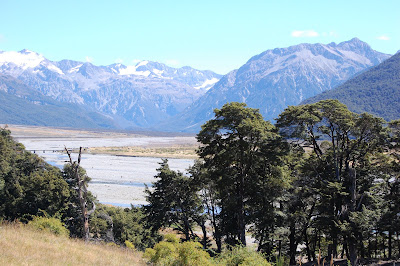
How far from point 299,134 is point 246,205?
6.34 meters

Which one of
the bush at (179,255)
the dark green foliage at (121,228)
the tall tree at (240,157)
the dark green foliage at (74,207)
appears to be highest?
the tall tree at (240,157)

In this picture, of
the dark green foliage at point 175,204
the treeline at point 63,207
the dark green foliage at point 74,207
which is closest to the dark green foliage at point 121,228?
the treeline at point 63,207

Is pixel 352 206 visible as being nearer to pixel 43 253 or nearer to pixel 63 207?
pixel 43 253

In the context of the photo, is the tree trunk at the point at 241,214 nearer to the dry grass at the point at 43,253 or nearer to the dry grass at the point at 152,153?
the dry grass at the point at 43,253

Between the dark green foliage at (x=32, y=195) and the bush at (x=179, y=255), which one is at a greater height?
the bush at (x=179, y=255)

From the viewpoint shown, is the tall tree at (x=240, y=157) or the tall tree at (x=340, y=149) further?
the tall tree at (x=240, y=157)

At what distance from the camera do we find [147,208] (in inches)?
1141

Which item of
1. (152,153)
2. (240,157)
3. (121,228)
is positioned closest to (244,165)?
(240,157)

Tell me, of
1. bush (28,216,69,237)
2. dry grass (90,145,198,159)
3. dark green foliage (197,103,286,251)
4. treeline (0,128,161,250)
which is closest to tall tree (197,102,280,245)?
dark green foliage (197,103,286,251)

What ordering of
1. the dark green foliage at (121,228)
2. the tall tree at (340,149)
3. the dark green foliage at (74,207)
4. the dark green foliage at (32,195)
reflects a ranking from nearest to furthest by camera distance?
1. the tall tree at (340,149)
2. the dark green foliage at (74,207)
3. the dark green foliage at (121,228)
4. the dark green foliage at (32,195)

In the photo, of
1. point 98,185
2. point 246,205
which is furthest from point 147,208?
point 98,185

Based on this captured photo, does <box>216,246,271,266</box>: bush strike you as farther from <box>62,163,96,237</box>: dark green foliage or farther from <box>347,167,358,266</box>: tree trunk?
<box>62,163,96,237</box>: dark green foliage

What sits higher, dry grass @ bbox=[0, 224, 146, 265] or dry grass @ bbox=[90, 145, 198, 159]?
dry grass @ bbox=[0, 224, 146, 265]

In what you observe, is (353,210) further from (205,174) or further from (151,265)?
(151,265)
